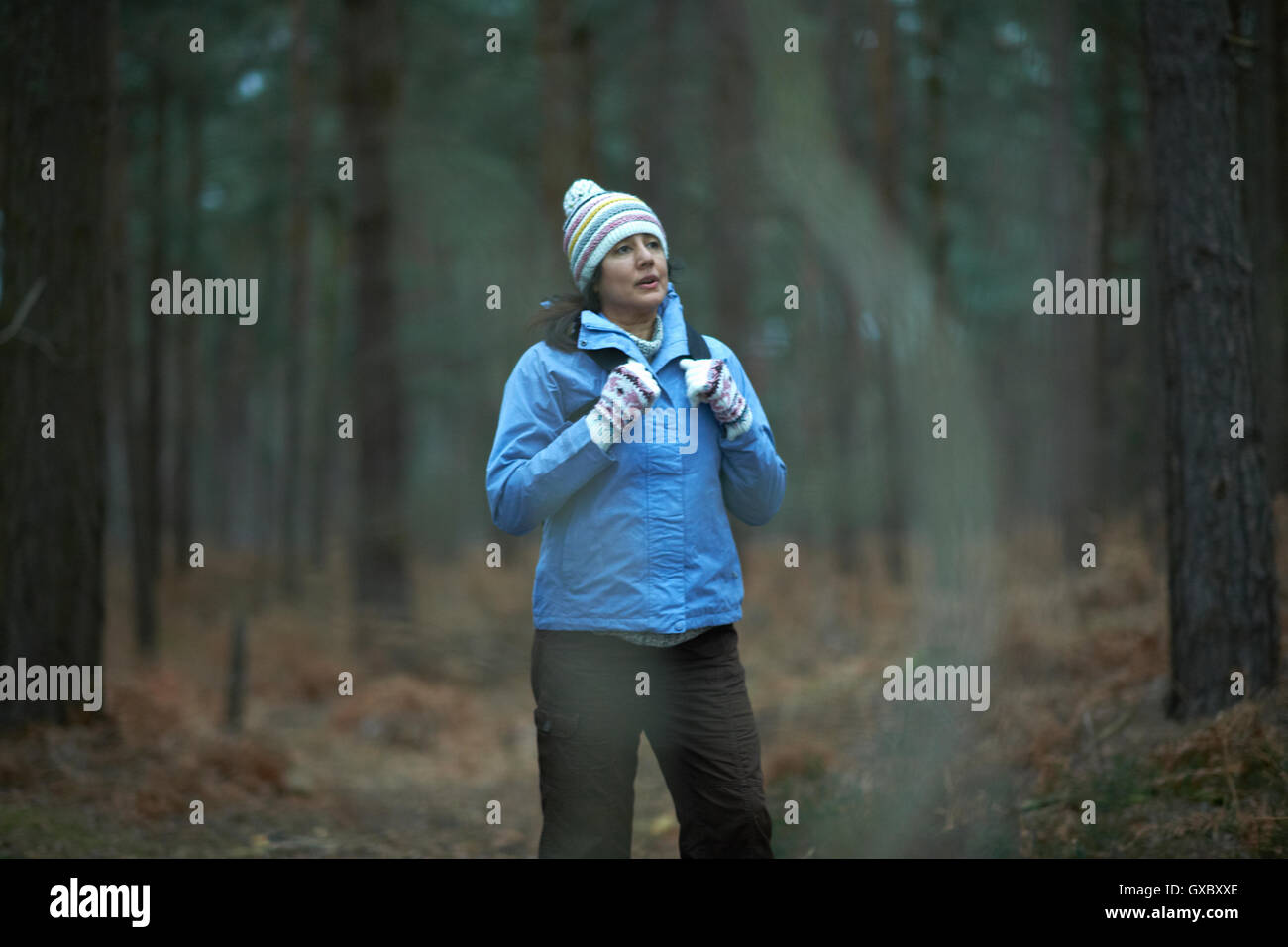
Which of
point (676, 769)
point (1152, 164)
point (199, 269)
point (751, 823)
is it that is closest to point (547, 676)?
point (676, 769)

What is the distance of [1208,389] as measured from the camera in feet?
18.6

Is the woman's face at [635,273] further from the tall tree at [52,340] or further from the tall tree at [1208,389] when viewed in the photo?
the tall tree at [52,340]

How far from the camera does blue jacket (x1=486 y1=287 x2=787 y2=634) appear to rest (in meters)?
3.49

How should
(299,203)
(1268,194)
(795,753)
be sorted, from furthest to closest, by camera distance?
(299,203) → (1268,194) → (795,753)

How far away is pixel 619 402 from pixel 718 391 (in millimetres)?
325

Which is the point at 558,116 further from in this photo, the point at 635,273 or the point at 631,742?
the point at 631,742

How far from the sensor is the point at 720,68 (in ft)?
48.5

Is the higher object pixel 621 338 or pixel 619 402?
pixel 621 338

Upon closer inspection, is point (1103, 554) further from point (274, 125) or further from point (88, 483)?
point (274, 125)

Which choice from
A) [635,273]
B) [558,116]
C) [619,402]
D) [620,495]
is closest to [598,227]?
[635,273]

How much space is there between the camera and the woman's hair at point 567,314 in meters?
3.75

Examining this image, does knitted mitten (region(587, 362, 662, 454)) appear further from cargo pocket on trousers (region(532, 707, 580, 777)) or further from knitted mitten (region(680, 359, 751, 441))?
cargo pocket on trousers (region(532, 707, 580, 777))

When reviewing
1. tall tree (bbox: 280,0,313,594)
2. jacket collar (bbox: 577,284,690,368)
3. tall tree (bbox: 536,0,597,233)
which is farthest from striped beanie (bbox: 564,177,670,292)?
tall tree (bbox: 280,0,313,594)

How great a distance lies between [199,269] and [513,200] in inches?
264
